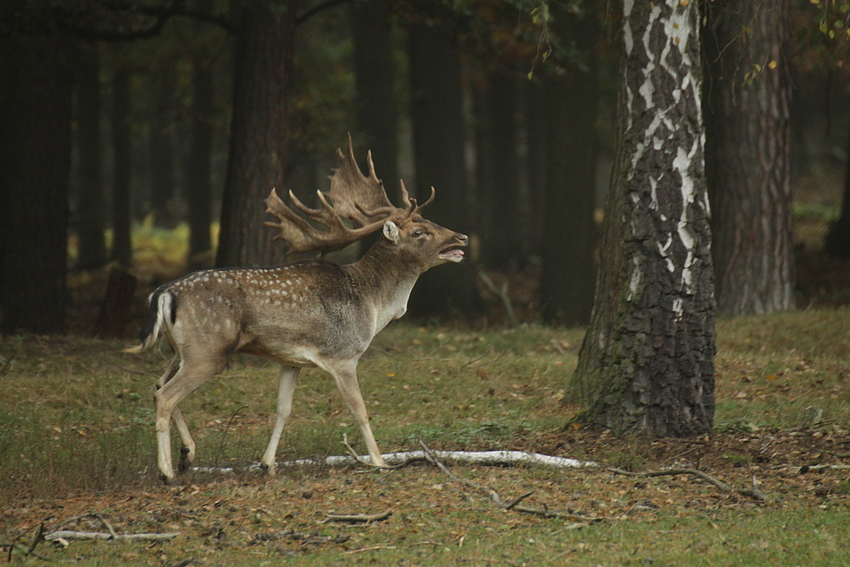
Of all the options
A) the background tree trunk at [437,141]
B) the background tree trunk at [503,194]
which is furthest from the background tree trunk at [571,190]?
the background tree trunk at [503,194]

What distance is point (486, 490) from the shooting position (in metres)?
6.61

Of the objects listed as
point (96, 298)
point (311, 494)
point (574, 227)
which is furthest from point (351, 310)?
point (96, 298)

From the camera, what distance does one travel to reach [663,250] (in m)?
7.86

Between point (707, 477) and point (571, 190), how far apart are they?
10.7m

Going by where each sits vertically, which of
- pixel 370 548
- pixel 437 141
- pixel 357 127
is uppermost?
pixel 357 127

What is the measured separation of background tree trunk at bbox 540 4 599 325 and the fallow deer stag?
869 centimetres

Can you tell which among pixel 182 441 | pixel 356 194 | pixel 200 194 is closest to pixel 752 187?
pixel 356 194

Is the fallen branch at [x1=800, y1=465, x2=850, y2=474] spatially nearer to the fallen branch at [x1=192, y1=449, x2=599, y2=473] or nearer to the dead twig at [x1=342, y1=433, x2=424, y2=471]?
the fallen branch at [x1=192, y1=449, x2=599, y2=473]

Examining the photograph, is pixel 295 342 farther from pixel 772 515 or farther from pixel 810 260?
pixel 810 260

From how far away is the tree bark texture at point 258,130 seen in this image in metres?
12.5

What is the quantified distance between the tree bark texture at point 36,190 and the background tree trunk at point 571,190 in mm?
7887

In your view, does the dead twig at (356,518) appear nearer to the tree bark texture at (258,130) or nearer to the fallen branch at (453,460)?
the fallen branch at (453,460)

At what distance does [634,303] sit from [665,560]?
2893 mm

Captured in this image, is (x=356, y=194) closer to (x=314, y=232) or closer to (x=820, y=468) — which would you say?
(x=314, y=232)
